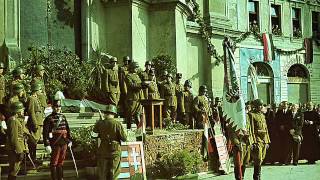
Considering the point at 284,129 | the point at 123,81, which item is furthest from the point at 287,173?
the point at 123,81

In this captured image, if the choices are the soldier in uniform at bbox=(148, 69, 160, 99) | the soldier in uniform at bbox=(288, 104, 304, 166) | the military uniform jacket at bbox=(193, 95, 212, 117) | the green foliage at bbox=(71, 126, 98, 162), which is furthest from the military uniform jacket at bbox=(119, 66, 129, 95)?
the soldier in uniform at bbox=(288, 104, 304, 166)

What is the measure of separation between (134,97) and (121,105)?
2.24 feet

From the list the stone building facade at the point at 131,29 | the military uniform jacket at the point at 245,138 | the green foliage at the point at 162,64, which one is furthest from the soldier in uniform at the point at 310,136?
the military uniform jacket at the point at 245,138

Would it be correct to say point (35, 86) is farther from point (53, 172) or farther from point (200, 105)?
point (200, 105)

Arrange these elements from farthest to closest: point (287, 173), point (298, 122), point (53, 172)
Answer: point (298, 122) < point (287, 173) < point (53, 172)

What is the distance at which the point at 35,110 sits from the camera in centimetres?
1114

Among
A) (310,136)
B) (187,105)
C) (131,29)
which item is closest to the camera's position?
(187,105)

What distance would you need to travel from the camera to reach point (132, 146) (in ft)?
37.9

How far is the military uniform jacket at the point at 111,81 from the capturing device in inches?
544

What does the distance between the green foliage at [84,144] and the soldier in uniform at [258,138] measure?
3.34 metres

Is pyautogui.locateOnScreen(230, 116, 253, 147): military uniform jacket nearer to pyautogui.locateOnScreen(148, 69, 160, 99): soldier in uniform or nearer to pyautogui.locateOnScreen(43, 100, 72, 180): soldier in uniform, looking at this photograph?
pyautogui.locateOnScreen(148, 69, 160, 99): soldier in uniform

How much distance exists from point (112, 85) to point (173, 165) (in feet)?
9.21

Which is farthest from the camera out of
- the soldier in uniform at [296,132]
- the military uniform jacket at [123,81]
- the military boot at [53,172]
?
the soldier in uniform at [296,132]

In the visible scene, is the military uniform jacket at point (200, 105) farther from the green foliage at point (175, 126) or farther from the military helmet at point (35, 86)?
the military helmet at point (35, 86)
